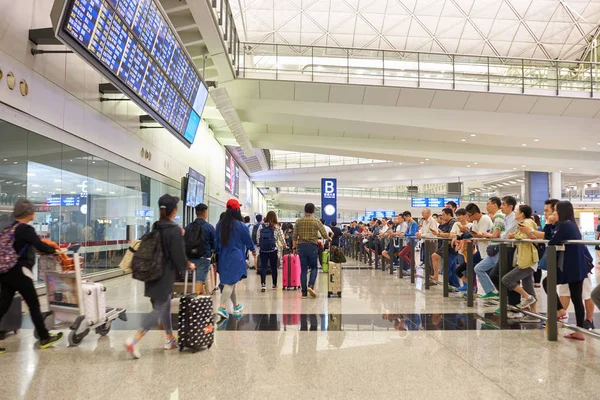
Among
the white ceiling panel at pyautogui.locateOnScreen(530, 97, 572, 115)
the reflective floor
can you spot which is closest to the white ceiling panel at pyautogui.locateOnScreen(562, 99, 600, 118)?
the white ceiling panel at pyautogui.locateOnScreen(530, 97, 572, 115)

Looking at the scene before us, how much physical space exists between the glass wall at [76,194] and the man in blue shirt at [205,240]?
2816 mm

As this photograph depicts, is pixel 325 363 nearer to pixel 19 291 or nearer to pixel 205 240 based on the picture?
pixel 19 291

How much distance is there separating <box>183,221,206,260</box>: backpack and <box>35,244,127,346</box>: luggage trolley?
6.05ft

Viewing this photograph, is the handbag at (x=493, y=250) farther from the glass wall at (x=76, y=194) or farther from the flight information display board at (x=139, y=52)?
the glass wall at (x=76, y=194)

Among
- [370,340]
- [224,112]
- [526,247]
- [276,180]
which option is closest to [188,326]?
[370,340]

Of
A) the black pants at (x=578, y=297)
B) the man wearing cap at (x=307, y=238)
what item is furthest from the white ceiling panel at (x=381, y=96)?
the black pants at (x=578, y=297)

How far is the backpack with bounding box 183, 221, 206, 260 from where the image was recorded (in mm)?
6861

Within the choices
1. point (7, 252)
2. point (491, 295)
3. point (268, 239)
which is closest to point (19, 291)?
point (7, 252)

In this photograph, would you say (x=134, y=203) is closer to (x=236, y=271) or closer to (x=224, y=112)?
(x=224, y=112)

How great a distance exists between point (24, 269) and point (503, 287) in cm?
565

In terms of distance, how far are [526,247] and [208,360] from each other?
4211mm

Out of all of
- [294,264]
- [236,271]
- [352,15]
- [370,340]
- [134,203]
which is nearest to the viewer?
[370,340]

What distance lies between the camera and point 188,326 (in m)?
4.44

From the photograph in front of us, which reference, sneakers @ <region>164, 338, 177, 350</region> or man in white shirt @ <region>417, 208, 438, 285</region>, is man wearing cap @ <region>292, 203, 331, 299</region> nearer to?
man in white shirt @ <region>417, 208, 438, 285</region>
